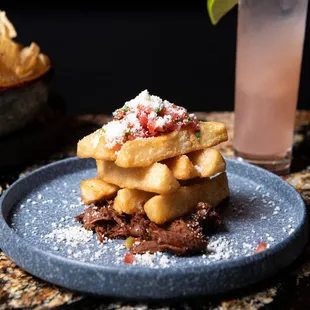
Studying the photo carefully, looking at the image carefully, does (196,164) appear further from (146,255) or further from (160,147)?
(146,255)

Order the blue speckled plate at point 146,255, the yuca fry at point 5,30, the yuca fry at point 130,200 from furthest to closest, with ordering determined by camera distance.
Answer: the yuca fry at point 5,30, the yuca fry at point 130,200, the blue speckled plate at point 146,255

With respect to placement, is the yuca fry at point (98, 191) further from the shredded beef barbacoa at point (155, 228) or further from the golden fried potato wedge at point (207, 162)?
the golden fried potato wedge at point (207, 162)

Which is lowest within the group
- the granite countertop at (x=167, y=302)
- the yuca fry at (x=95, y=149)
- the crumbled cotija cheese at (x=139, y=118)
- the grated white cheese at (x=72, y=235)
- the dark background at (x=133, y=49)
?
the dark background at (x=133, y=49)

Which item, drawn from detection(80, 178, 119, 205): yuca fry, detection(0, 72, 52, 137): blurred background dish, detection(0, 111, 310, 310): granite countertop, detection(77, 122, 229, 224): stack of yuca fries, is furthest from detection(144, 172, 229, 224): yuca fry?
detection(0, 72, 52, 137): blurred background dish

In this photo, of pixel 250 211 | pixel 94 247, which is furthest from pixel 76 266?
pixel 250 211

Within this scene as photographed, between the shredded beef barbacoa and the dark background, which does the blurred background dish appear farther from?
the dark background

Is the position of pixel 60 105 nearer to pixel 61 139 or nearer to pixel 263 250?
pixel 61 139

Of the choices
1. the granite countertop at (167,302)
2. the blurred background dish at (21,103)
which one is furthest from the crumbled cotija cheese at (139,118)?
the blurred background dish at (21,103)
